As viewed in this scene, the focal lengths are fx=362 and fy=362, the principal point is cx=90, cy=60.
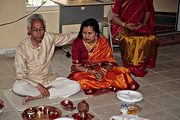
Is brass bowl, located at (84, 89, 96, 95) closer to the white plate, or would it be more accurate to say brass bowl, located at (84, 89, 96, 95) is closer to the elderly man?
the elderly man

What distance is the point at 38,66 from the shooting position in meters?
3.23

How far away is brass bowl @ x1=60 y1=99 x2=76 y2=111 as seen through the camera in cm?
301

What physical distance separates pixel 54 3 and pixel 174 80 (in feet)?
6.59

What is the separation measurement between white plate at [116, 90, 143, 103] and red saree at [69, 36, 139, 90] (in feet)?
0.38

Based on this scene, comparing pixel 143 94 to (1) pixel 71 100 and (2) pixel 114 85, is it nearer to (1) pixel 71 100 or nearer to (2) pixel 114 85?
(2) pixel 114 85

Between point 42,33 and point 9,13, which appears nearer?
point 42,33

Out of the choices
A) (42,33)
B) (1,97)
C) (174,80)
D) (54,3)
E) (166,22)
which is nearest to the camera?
(42,33)

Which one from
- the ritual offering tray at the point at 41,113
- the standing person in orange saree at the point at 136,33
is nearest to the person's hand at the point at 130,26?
the standing person in orange saree at the point at 136,33

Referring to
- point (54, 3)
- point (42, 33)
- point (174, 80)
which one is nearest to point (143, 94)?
point (174, 80)

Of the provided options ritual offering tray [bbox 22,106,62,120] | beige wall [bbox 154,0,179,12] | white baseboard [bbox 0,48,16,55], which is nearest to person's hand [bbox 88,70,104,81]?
ritual offering tray [bbox 22,106,62,120]

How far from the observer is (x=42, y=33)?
305 cm

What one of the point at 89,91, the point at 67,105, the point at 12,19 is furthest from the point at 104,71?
the point at 12,19

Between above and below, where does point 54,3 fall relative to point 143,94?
above

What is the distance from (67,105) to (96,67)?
1.95 feet
